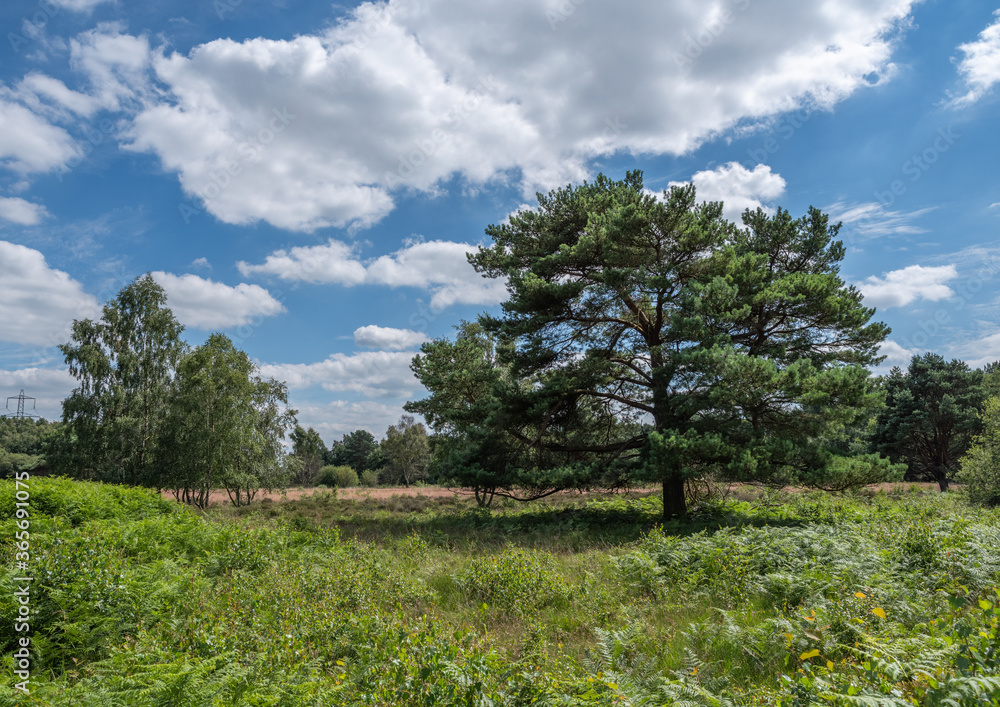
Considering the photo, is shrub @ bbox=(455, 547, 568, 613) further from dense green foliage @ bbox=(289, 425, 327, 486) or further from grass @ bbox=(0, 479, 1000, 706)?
dense green foliage @ bbox=(289, 425, 327, 486)

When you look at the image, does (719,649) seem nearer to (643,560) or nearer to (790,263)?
(643,560)

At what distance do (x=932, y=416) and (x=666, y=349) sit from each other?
3307cm

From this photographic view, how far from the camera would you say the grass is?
3703mm

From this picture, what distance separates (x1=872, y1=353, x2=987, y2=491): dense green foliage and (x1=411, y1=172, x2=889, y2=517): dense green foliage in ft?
85.8

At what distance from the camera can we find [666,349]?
15.9 m

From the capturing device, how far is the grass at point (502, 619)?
370 centimetres

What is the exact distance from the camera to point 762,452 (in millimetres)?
13117

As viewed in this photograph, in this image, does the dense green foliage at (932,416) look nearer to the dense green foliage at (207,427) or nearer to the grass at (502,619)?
the grass at (502,619)

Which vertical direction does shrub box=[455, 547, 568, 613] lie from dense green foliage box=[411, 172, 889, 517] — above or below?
below

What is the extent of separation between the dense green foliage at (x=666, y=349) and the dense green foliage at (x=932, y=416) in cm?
2616

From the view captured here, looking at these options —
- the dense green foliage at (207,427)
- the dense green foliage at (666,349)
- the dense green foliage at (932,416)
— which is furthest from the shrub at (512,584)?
the dense green foliage at (932,416)

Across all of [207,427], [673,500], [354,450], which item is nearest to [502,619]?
[673,500]

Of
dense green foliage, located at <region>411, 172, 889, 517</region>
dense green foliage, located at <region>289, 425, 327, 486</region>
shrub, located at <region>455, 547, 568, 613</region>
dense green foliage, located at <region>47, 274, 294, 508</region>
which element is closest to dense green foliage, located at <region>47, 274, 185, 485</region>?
dense green foliage, located at <region>47, 274, 294, 508</region>

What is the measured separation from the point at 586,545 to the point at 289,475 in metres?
19.2
